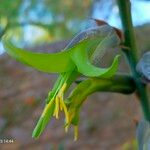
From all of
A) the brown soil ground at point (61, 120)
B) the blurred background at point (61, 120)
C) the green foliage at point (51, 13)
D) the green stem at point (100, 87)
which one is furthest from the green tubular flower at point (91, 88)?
the brown soil ground at point (61, 120)

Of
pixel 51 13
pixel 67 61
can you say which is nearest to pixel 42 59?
pixel 67 61

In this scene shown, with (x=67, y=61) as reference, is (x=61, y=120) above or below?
below

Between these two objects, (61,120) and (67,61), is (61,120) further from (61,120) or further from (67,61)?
(67,61)

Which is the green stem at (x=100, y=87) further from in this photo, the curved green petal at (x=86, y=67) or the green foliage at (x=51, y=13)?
the green foliage at (x=51, y=13)

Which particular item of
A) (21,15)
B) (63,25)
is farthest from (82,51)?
(63,25)

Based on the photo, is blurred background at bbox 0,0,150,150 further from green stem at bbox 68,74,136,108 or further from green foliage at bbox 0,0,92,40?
green stem at bbox 68,74,136,108

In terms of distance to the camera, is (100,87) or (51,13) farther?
(51,13)
